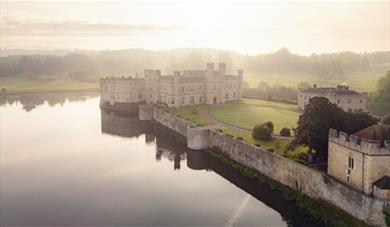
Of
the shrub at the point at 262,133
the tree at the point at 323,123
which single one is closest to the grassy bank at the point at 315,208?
the tree at the point at 323,123

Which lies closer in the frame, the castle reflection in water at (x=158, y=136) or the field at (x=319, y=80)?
the castle reflection in water at (x=158, y=136)

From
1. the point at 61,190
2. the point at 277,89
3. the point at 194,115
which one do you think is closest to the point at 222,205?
the point at 61,190

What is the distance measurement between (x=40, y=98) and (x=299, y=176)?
2714 inches

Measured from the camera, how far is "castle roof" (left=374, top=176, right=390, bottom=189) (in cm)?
1938

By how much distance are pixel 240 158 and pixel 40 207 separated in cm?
1516

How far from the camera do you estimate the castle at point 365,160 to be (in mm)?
19672

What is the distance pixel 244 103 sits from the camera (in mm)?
57969

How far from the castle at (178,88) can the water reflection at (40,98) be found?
13.8 metres

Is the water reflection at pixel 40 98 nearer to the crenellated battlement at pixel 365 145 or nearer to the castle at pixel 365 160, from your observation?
the castle at pixel 365 160

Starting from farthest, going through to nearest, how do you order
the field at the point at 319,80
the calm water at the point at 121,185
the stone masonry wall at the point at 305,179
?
1. the field at the point at 319,80
2. the calm water at the point at 121,185
3. the stone masonry wall at the point at 305,179

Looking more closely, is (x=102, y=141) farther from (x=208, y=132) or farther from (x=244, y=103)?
(x=244, y=103)

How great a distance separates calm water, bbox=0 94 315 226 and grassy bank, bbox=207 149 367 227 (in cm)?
50

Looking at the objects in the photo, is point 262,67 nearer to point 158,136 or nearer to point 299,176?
point 158,136

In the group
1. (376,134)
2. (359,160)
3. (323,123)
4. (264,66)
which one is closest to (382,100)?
(323,123)
